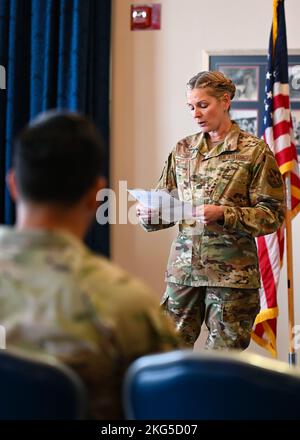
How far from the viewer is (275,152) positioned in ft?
10.9

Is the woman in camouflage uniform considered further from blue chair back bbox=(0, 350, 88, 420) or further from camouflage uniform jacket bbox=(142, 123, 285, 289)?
blue chair back bbox=(0, 350, 88, 420)

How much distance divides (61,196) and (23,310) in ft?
0.64

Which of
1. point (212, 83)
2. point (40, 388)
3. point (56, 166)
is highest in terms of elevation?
point (212, 83)

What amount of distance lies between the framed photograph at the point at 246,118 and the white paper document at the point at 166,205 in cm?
147

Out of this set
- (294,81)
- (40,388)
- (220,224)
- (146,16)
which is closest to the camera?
(40,388)

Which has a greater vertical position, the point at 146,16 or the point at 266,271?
the point at 146,16

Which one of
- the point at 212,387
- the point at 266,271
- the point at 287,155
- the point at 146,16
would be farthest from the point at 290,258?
the point at 212,387

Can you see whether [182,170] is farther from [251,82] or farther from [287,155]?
[251,82]

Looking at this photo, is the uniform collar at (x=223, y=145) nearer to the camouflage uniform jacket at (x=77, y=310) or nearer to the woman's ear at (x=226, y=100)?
the woman's ear at (x=226, y=100)

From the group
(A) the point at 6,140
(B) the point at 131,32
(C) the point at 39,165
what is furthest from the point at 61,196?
(B) the point at 131,32

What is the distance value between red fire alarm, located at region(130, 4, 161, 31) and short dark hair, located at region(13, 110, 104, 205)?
9.54ft

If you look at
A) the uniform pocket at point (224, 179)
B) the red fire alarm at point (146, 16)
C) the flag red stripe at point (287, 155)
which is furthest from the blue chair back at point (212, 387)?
the red fire alarm at point (146, 16)

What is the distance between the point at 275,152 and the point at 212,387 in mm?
2398

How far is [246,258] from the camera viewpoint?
246 cm
